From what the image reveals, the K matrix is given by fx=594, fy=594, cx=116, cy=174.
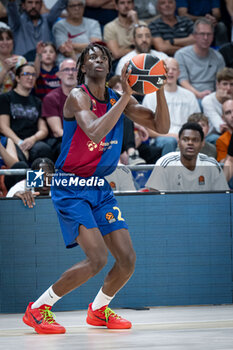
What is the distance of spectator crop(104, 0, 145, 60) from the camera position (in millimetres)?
10258

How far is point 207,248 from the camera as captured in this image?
659 centimetres

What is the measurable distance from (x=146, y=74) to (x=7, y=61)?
487 centimetres

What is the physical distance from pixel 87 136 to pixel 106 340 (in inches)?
62.1

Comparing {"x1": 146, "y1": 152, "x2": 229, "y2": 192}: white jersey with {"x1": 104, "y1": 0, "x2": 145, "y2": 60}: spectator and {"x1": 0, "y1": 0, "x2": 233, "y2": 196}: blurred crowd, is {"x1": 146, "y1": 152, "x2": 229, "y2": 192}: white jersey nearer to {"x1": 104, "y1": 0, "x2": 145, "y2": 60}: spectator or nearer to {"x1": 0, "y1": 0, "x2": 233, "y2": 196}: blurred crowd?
{"x1": 0, "y1": 0, "x2": 233, "y2": 196}: blurred crowd

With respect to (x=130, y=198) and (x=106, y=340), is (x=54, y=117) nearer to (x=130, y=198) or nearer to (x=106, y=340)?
(x=130, y=198)

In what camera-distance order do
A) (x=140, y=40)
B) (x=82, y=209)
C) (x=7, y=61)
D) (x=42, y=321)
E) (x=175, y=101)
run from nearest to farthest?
(x=82, y=209) → (x=42, y=321) → (x=7, y=61) → (x=175, y=101) → (x=140, y=40)

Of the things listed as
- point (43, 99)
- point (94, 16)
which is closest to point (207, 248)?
point (43, 99)

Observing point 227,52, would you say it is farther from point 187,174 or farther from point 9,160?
point 9,160

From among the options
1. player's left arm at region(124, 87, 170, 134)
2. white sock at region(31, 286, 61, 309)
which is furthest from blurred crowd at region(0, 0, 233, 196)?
white sock at region(31, 286, 61, 309)

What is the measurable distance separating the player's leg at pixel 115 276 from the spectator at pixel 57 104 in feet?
11.3

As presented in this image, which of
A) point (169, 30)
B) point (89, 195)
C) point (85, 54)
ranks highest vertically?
point (169, 30)

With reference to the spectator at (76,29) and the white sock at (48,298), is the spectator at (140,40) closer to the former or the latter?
the spectator at (76,29)

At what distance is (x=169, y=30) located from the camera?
10.7 metres

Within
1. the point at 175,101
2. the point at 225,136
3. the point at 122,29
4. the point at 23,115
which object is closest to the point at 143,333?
the point at 225,136
